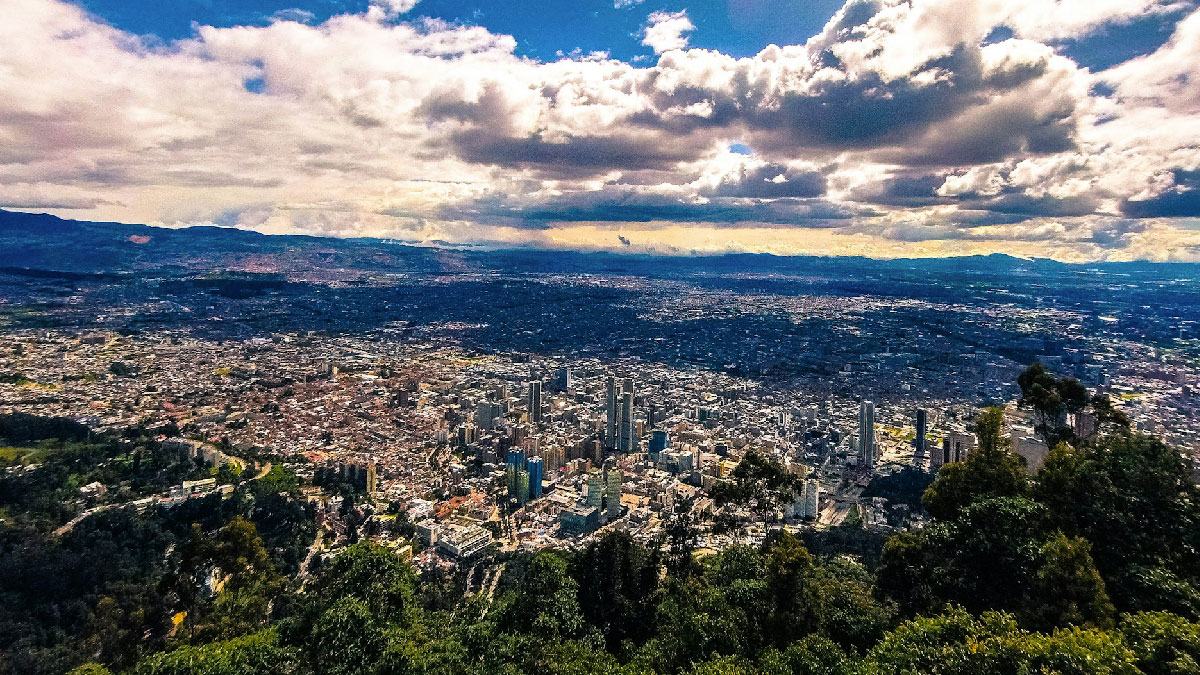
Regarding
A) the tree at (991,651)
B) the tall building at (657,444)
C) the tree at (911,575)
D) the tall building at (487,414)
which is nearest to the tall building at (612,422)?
the tall building at (657,444)

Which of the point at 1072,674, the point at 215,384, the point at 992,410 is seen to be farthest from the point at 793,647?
the point at 215,384

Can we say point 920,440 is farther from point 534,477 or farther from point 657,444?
point 534,477

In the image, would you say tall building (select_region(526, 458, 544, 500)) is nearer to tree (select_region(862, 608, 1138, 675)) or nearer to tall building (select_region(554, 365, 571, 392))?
tall building (select_region(554, 365, 571, 392))

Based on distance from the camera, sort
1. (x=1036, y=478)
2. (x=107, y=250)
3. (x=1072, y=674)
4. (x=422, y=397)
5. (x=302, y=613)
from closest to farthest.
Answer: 1. (x=1072, y=674)
2. (x=302, y=613)
3. (x=1036, y=478)
4. (x=422, y=397)
5. (x=107, y=250)

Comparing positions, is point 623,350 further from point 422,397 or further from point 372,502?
point 372,502

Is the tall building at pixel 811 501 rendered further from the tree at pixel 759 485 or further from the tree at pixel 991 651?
the tree at pixel 991 651

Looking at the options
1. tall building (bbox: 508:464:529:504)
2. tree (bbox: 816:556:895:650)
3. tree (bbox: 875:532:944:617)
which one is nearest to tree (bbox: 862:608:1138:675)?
tree (bbox: 816:556:895:650)
